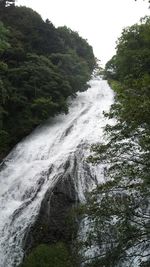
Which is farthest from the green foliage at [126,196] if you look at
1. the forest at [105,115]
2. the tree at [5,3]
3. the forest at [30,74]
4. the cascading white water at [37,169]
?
the tree at [5,3]

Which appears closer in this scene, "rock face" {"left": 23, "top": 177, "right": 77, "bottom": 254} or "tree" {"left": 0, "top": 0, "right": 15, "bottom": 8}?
"rock face" {"left": 23, "top": 177, "right": 77, "bottom": 254}

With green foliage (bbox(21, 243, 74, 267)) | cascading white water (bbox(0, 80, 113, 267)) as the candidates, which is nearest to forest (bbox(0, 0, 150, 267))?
green foliage (bbox(21, 243, 74, 267))

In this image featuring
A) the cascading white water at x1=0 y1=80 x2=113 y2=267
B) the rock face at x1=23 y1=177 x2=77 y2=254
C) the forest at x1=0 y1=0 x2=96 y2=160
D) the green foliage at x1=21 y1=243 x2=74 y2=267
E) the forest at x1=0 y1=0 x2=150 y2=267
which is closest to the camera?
the forest at x1=0 y1=0 x2=150 y2=267

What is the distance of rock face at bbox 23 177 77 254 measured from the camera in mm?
12469

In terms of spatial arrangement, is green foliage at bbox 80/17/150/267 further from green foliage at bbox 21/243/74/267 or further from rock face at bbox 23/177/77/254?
rock face at bbox 23/177/77/254

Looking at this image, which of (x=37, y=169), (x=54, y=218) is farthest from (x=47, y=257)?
(x=37, y=169)

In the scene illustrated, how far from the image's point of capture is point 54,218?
42.8 ft

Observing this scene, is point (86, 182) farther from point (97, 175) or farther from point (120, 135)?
point (120, 135)

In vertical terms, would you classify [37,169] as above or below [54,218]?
above

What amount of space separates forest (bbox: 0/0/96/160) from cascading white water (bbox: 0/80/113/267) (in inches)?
39.2

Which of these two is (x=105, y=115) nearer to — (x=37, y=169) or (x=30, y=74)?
(x=37, y=169)

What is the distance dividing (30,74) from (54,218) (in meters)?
13.1

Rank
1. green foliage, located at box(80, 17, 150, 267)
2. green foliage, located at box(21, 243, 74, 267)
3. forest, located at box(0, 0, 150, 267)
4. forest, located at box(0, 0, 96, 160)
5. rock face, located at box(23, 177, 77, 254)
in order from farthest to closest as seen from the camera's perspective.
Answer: forest, located at box(0, 0, 96, 160) < rock face, located at box(23, 177, 77, 254) < green foliage, located at box(21, 243, 74, 267) < forest, located at box(0, 0, 150, 267) < green foliage, located at box(80, 17, 150, 267)

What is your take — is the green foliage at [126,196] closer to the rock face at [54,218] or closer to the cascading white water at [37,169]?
the cascading white water at [37,169]
